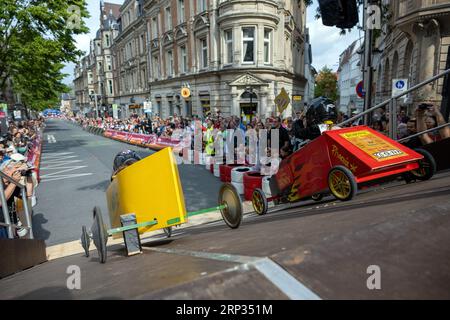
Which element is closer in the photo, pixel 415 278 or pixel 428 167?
pixel 415 278

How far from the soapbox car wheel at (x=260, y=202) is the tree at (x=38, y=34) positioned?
15464 millimetres

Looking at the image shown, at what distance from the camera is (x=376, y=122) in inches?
372

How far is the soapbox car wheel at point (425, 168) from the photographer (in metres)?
4.24

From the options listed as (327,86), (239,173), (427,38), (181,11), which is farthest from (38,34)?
(327,86)

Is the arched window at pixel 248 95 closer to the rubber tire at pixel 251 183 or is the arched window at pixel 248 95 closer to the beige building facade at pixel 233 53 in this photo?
the beige building facade at pixel 233 53

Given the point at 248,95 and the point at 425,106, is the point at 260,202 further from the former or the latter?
the point at 248,95

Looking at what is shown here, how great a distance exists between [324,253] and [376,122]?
903 cm

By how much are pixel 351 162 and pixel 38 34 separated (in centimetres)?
1839

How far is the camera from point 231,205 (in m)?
4.14

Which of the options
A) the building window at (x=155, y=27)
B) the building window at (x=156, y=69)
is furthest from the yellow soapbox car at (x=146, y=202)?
the building window at (x=155, y=27)

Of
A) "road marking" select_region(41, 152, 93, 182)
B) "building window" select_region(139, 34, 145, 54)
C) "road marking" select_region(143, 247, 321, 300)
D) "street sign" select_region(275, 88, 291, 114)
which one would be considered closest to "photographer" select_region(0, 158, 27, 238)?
"road marking" select_region(143, 247, 321, 300)

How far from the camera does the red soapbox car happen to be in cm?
390
